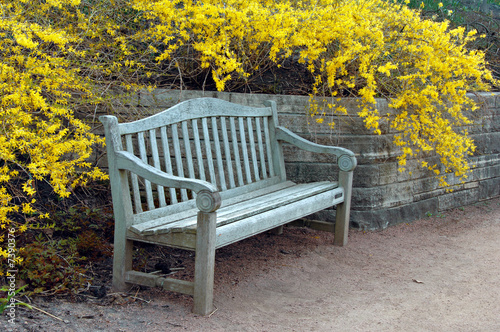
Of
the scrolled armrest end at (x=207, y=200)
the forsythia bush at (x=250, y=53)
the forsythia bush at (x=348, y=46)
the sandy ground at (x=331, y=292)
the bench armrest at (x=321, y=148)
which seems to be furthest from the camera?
the bench armrest at (x=321, y=148)

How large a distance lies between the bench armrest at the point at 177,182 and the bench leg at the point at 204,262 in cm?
7

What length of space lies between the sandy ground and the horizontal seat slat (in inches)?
16.5

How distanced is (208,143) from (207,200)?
0.97 metres

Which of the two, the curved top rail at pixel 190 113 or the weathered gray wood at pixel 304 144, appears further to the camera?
the weathered gray wood at pixel 304 144

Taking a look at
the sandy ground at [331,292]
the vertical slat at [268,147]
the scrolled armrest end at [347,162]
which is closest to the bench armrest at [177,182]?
the sandy ground at [331,292]

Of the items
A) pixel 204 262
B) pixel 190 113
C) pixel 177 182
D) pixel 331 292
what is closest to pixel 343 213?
pixel 331 292

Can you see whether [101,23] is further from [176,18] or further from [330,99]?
[330,99]

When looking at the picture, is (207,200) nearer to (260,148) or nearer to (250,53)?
(260,148)

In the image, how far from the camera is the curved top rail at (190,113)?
9.70 feet

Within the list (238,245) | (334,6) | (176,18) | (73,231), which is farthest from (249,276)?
(334,6)

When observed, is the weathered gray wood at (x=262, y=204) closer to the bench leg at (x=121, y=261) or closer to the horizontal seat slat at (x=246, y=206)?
the horizontal seat slat at (x=246, y=206)

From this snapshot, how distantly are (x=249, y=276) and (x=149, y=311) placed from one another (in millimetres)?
835

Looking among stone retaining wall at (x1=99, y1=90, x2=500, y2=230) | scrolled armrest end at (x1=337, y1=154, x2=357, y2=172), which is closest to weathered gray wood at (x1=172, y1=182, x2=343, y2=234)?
scrolled armrest end at (x1=337, y1=154, x2=357, y2=172)

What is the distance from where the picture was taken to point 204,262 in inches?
103
